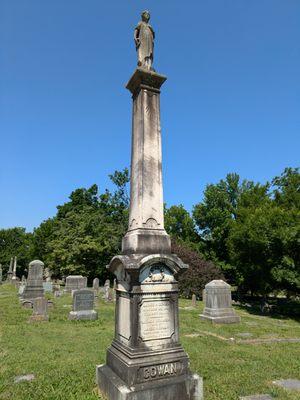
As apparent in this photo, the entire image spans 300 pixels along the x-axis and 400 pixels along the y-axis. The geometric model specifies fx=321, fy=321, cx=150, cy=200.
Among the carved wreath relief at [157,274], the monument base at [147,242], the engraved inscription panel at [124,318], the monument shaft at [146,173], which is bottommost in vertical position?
the engraved inscription panel at [124,318]

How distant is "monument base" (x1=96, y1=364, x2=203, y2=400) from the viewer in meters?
4.59

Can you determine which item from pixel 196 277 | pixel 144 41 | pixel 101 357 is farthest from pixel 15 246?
pixel 144 41

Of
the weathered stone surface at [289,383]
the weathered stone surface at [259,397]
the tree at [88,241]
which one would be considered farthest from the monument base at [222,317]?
the tree at [88,241]

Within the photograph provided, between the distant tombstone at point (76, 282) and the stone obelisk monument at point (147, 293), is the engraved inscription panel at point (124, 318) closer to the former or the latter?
the stone obelisk monument at point (147, 293)

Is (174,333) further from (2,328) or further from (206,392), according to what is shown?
(2,328)

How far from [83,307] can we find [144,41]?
37.7ft

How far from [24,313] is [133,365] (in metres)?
12.8

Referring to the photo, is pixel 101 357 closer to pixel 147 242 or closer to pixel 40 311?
pixel 147 242

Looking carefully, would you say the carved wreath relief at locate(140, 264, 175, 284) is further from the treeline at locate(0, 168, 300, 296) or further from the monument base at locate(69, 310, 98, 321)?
the treeline at locate(0, 168, 300, 296)

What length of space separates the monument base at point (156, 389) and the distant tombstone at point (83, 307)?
29.9ft

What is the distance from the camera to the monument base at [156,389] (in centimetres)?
459

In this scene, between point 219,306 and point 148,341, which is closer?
point 148,341

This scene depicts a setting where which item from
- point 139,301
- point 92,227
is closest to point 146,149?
point 139,301

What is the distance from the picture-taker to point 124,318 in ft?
17.6
